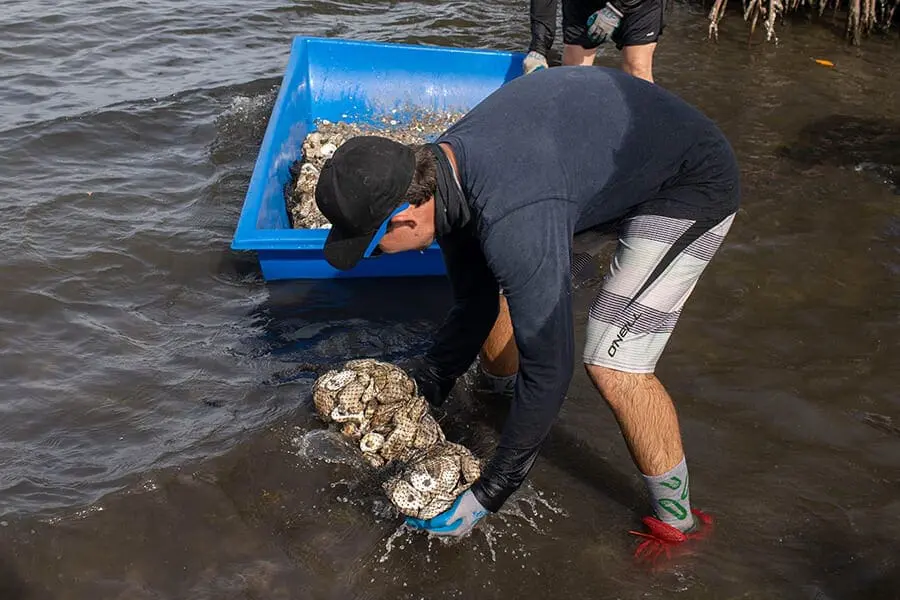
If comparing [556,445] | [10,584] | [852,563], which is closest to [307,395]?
[556,445]

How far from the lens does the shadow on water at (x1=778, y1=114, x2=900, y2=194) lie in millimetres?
6570

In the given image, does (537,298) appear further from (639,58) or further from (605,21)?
(639,58)

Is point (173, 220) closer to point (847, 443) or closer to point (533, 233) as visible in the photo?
point (533, 233)

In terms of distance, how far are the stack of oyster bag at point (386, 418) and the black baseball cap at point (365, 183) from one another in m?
1.32

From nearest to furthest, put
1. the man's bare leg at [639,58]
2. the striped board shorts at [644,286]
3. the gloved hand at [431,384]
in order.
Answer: the striped board shorts at [644,286]
the gloved hand at [431,384]
the man's bare leg at [639,58]

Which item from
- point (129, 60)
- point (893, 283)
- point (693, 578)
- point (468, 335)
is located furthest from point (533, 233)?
point (129, 60)

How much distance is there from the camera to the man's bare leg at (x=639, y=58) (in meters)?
5.84

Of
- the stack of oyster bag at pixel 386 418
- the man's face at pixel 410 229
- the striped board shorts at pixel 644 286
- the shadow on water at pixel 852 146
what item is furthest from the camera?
the shadow on water at pixel 852 146

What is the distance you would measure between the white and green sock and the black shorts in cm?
356

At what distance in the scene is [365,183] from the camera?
2.41 meters

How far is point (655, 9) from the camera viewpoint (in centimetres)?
570

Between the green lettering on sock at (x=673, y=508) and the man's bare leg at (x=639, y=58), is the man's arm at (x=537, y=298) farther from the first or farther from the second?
the man's bare leg at (x=639, y=58)

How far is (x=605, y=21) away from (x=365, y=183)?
3863 mm

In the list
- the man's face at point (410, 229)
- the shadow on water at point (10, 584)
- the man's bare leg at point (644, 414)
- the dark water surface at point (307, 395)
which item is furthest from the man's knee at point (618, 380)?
the shadow on water at point (10, 584)
